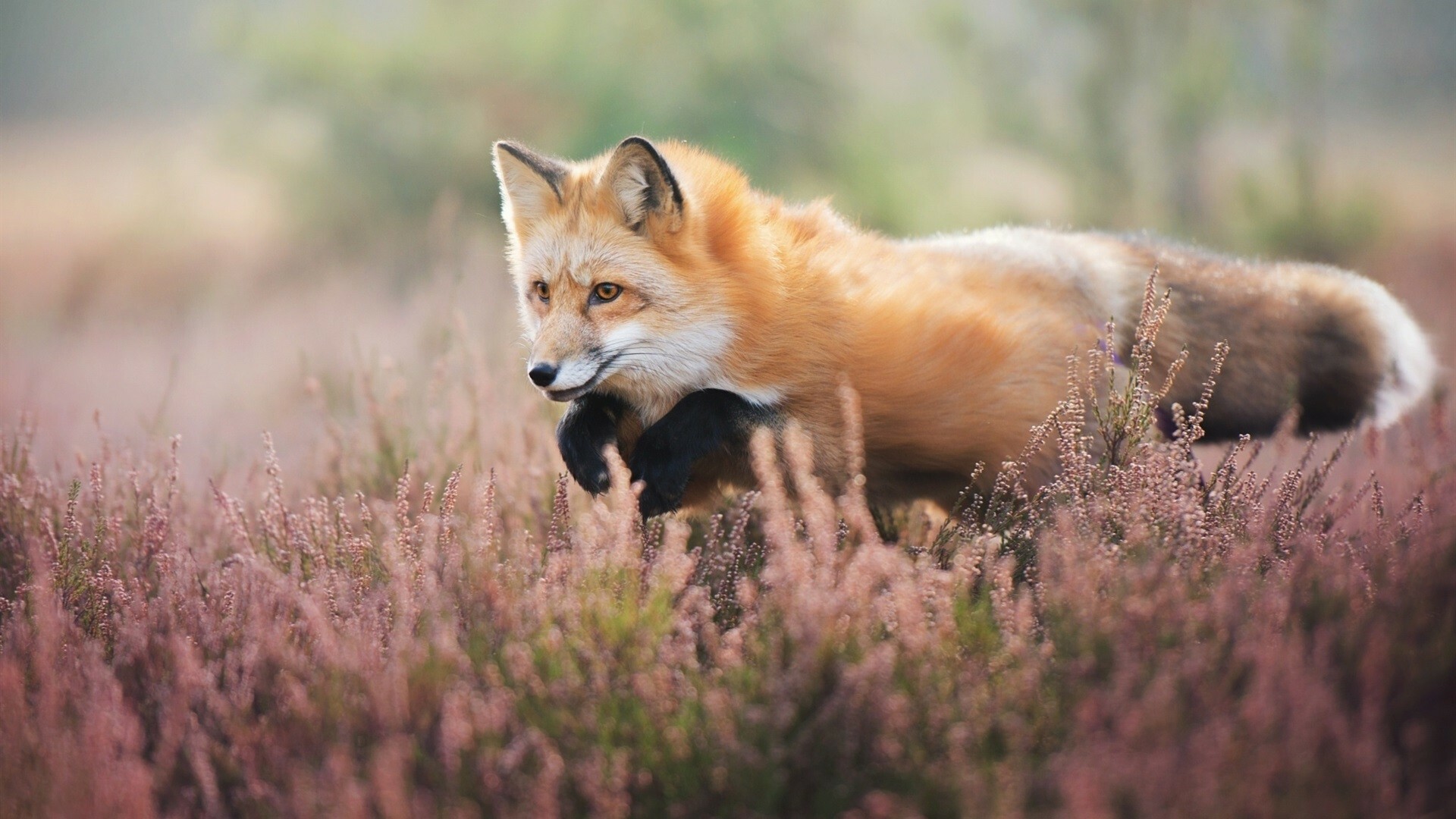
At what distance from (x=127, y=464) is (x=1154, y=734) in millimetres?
3998

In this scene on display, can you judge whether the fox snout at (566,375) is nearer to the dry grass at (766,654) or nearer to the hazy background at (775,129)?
the dry grass at (766,654)

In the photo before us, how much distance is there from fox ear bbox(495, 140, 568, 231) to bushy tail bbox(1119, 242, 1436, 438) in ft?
7.81

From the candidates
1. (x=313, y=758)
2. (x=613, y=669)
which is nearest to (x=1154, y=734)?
(x=613, y=669)

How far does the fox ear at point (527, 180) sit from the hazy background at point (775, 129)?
7915 millimetres

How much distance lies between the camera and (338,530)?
3.79 metres

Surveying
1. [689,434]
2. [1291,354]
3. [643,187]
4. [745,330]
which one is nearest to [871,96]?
[1291,354]

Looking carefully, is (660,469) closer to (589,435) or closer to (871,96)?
(589,435)

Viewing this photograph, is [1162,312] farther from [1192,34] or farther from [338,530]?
[1192,34]

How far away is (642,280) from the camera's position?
11.4 feet

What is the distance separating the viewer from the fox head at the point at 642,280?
344 centimetres

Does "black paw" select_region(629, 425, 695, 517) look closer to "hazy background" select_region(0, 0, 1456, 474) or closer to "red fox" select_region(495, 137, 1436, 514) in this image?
"red fox" select_region(495, 137, 1436, 514)

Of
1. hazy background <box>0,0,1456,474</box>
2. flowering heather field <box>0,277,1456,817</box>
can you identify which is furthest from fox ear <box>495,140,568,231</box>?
hazy background <box>0,0,1456,474</box>

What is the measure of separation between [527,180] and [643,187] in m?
0.56

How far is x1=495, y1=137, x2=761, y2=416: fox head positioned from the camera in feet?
11.3
